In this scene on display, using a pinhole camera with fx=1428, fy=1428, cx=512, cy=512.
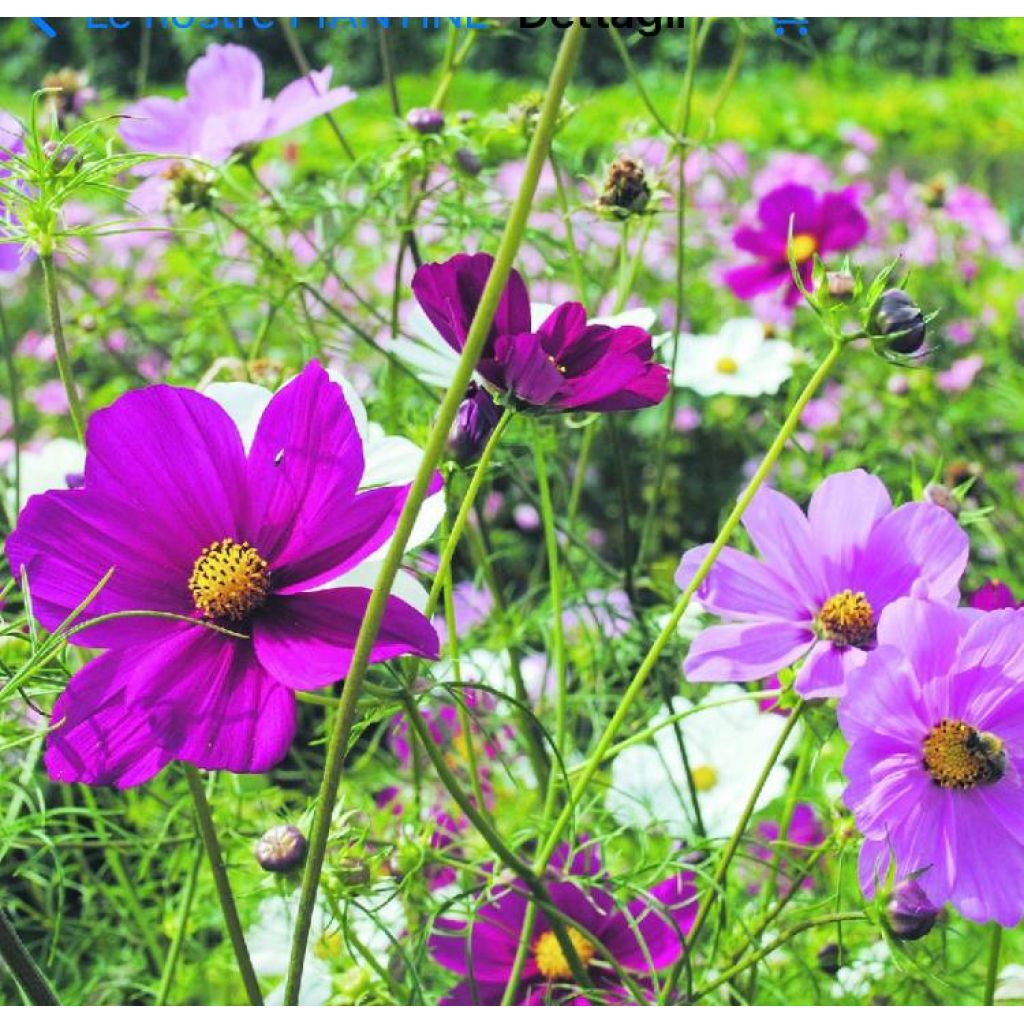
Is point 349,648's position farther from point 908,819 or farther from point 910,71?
point 910,71

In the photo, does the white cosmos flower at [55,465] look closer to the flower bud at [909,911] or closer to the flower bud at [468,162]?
the flower bud at [468,162]

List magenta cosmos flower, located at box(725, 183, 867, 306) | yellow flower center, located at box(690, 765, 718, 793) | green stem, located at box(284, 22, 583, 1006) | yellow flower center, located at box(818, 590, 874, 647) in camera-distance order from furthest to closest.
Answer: magenta cosmos flower, located at box(725, 183, 867, 306), yellow flower center, located at box(690, 765, 718, 793), yellow flower center, located at box(818, 590, 874, 647), green stem, located at box(284, 22, 583, 1006)

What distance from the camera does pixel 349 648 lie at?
1.17 feet

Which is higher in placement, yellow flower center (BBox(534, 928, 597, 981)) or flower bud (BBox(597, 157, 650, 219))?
flower bud (BBox(597, 157, 650, 219))

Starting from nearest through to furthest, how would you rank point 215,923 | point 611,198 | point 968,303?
point 611,198, point 215,923, point 968,303

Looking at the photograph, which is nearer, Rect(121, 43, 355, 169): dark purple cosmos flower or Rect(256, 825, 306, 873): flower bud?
Rect(256, 825, 306, 873): flower bud

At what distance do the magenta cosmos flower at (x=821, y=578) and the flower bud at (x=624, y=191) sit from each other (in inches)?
8.0

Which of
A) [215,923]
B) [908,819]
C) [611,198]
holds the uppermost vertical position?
[611,198]

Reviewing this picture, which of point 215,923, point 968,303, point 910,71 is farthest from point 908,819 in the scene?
point 910,71

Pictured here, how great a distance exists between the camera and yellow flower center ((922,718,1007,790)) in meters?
0.42

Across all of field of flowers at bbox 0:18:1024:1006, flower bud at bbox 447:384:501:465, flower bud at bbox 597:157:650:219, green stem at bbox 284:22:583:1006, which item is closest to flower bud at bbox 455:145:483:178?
field of flowers at bbox 0:18:1024:1006

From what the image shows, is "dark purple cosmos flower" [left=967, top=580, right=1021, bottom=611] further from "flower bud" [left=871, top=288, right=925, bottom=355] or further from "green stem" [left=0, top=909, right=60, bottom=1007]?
"green stem" [left=0, top=909, right=60, bottom=1007]

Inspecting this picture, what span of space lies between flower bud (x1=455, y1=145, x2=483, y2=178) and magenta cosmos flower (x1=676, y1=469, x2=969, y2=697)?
0.32m

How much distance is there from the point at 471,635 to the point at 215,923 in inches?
8.7
